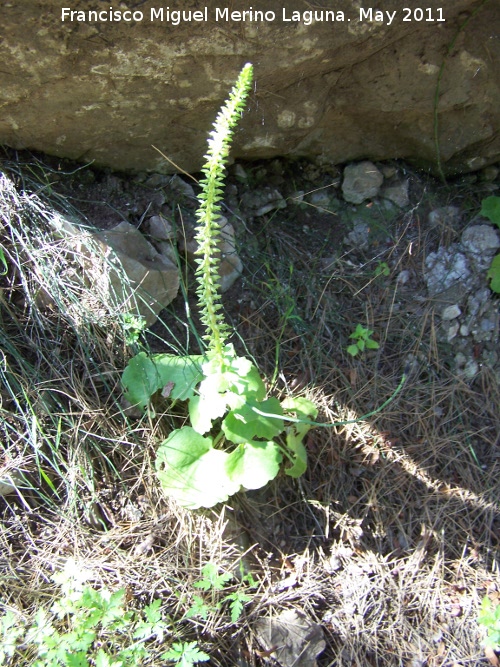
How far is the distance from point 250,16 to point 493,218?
5.04ft

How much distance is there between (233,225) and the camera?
2834mm

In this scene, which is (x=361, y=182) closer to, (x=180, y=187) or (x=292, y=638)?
(x=180, y=187)

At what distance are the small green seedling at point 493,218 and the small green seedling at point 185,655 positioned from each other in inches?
82.6

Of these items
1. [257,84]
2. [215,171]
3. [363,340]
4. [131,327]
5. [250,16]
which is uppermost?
[250,16]

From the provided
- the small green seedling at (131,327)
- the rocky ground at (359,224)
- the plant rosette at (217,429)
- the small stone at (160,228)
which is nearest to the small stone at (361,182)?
the rocky ground at (359,224)

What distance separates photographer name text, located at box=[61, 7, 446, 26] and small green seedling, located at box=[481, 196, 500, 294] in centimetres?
90

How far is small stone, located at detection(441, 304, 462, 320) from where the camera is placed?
9.22 feet

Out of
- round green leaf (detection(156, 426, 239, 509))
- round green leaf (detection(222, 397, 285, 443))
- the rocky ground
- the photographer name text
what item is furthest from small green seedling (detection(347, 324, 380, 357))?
the photographer name text

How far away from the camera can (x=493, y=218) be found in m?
2.88

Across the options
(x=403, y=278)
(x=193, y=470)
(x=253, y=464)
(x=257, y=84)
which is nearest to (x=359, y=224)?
(x=403, y=278)

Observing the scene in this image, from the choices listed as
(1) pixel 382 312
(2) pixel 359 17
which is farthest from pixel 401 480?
(2) pixel 359 17

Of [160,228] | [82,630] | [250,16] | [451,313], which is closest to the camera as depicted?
[82,630]

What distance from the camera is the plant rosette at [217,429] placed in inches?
87.0

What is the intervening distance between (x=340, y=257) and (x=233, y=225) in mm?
568
